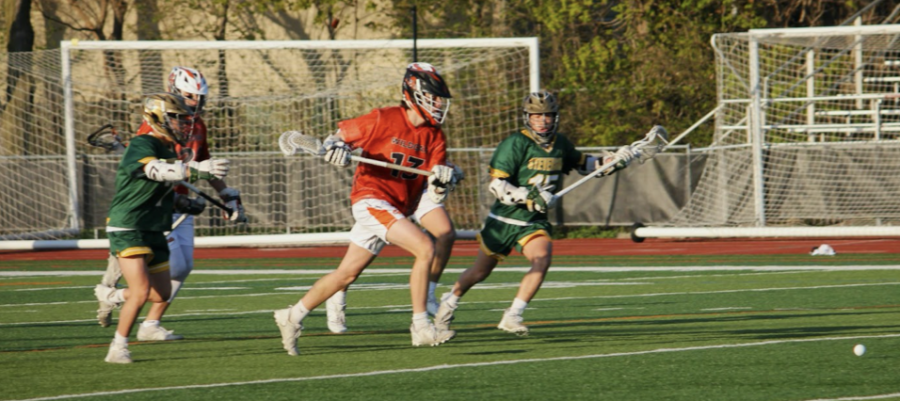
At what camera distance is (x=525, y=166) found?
891 cm

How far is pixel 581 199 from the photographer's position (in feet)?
71.5

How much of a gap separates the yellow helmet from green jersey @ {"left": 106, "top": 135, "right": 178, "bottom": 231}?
10 centimetres

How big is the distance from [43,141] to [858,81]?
1513cm

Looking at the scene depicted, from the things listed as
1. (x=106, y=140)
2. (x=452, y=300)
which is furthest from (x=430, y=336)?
(x=106, y=140)

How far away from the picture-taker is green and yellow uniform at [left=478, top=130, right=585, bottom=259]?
877 centimetres

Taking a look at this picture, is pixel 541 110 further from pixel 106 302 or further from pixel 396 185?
pixel 106 302

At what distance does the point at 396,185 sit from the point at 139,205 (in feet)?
5.49

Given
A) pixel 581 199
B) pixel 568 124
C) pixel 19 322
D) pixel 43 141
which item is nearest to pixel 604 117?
pixel 568 124

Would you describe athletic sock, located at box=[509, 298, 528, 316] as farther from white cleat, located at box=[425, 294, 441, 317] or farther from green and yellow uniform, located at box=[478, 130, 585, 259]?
white cleat, located at box=[425, 294, 441, 317]

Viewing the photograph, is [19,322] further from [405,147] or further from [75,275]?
[75,275]

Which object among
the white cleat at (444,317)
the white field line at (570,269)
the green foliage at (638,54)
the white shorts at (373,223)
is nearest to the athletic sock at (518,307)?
the white cleat at (444,317)

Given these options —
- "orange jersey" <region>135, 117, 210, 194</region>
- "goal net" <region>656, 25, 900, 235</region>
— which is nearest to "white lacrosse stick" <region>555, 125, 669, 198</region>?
"orange jersey" <region>135, 117, 210, 194</region>

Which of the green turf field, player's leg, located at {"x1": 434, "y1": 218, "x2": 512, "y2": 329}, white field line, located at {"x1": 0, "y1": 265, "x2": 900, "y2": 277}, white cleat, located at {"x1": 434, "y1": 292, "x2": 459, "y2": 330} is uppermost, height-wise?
player's leg, located at {"x1": 434, "y1": 218, "x2": 512, "y2": 329}

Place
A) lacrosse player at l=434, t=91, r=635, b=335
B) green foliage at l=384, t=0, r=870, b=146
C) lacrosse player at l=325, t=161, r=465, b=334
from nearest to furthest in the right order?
lacrosse player at l=325, t=161, r=465, b=334
lacrosse player at l=434, t=91, r=635, b=335
green foliage at l=384, t=0, r=870, b=146
